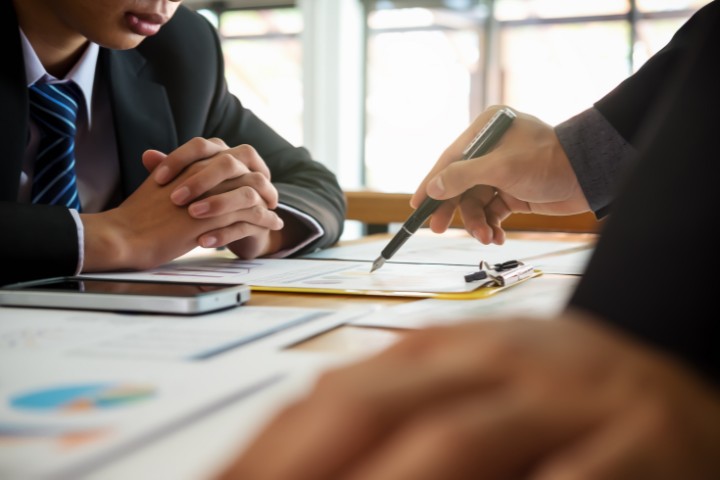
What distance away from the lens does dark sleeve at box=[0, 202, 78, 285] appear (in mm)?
868

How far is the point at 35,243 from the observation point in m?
0.88

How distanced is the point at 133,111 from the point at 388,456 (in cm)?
124

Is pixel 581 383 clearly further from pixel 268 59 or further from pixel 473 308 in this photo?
pixel 268 59

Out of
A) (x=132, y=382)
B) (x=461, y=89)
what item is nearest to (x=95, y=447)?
(x=132, y=382)

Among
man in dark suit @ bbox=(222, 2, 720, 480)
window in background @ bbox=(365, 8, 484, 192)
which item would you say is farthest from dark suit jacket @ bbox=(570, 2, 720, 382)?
window in background @ bbox=(365, 8, 484, 192)

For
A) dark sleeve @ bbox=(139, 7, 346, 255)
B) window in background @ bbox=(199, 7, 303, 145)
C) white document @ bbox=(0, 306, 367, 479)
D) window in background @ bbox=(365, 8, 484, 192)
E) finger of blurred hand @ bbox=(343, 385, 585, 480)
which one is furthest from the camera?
window in background @ bbox=(199, 7, 303, 145)

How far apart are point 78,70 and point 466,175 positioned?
0.67 metres

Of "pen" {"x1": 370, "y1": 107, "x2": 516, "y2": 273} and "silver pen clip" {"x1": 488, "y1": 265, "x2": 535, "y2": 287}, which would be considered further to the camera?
"pen" {"x1": 370, "y1": 107, "x2": 516, "y2": 273}

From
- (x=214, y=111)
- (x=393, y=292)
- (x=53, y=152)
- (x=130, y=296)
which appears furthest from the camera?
(x=214, y=111)

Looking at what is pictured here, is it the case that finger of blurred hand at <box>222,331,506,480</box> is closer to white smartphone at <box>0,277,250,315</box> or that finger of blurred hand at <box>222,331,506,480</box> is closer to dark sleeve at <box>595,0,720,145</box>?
white smartphone at <box>0,277,250,315</box>

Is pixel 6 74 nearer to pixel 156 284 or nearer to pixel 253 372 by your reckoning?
pixel 156 284

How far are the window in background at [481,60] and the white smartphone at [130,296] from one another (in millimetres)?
6129

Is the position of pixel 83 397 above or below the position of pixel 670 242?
below

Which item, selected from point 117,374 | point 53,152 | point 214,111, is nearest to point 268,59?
point 214,111
